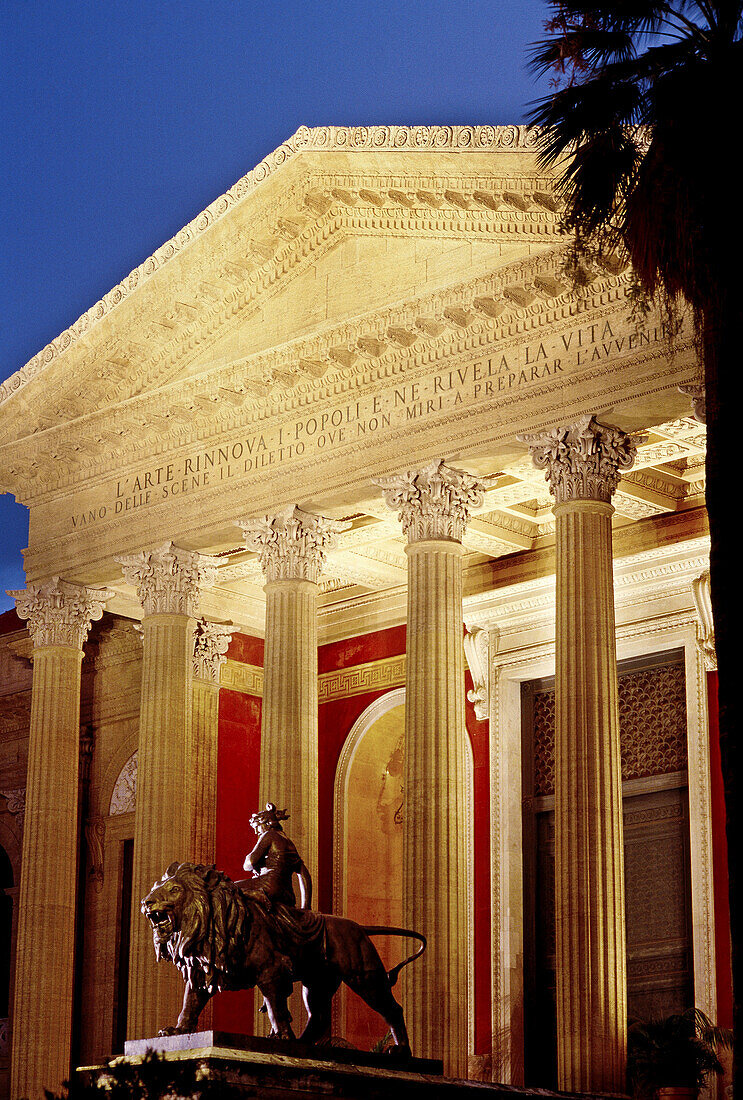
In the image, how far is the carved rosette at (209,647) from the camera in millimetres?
29969

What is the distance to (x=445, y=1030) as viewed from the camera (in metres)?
21.4

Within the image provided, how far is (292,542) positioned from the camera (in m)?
25.0

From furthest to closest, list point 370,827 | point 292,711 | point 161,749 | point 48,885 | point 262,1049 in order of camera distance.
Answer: point 370,827
point 48,885
point 161,749
point 292,711
point 262,1049

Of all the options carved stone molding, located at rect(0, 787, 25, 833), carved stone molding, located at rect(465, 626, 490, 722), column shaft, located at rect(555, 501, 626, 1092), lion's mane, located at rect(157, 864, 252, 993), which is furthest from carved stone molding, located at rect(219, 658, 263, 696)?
lion's mane, located at rect(157, 864, 252, 993)

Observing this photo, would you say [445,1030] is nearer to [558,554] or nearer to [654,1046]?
[654,1046]

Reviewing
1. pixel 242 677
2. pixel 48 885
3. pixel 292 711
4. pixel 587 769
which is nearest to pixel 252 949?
pixel 587 769

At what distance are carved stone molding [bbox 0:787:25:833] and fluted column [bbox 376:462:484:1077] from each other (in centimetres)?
1276

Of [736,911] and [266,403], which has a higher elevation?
[266,403]

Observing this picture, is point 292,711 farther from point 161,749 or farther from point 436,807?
point 436,807

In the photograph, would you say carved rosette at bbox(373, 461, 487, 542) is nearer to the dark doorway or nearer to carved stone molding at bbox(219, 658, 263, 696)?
the dark doorway

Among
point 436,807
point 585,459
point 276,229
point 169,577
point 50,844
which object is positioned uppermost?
point 276,229

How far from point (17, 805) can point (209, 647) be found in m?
5.89

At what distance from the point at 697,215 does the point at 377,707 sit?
17.2m

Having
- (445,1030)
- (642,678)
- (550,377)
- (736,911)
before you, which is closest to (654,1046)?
(445,1030)
